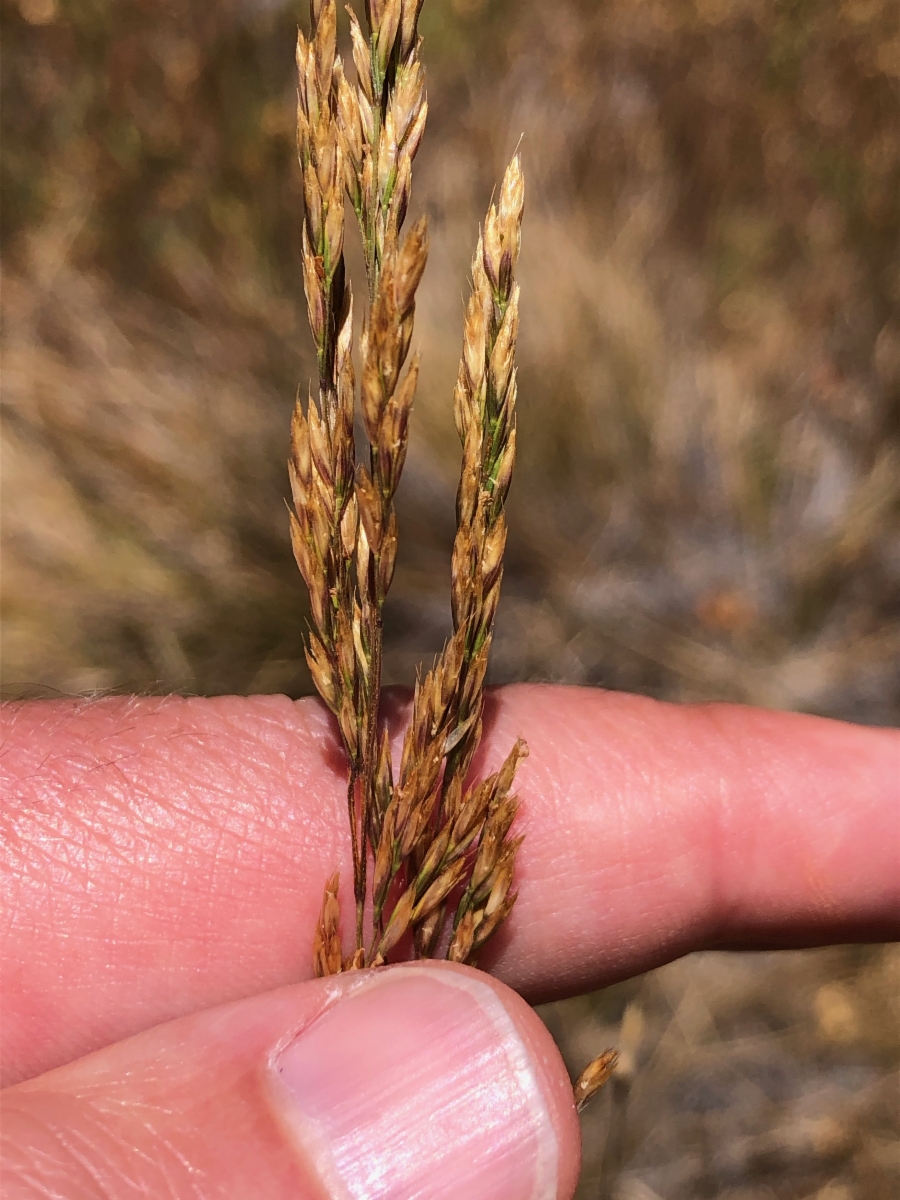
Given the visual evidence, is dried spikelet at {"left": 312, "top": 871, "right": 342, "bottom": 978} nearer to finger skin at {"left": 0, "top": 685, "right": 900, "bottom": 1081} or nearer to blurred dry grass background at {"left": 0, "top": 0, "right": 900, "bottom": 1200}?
finger skin at {"left": 0, "top": 685, "right": 900, "bottom": 1081}

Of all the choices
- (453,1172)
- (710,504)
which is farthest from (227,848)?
(710,504)

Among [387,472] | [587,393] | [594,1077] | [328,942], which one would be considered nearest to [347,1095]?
[328,942]

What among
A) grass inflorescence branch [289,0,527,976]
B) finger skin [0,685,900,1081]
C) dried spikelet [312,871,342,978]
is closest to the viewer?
grass inflorescence branch [289,0,527,976]

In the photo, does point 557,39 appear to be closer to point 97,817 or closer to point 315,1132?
point 97,817

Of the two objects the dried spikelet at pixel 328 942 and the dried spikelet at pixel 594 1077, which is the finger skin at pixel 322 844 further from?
the dried spikelet at pixel 594 1077

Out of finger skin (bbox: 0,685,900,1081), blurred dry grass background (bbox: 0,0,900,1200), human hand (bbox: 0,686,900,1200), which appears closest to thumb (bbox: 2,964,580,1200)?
human hand (bbox: 0,686,900,1200)

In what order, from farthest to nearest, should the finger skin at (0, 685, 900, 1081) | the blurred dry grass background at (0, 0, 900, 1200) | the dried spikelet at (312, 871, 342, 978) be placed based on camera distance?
the blurred dry grass background at (0, 0, 900, 1200) → the finger skin at (0, 685, 900, 1081) → the dried spikelet at (312, 871, 342, 978)

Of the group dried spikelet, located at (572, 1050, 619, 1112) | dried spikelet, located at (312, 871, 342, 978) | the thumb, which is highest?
dried spikelet, located at (312, 871, 342, 978)
